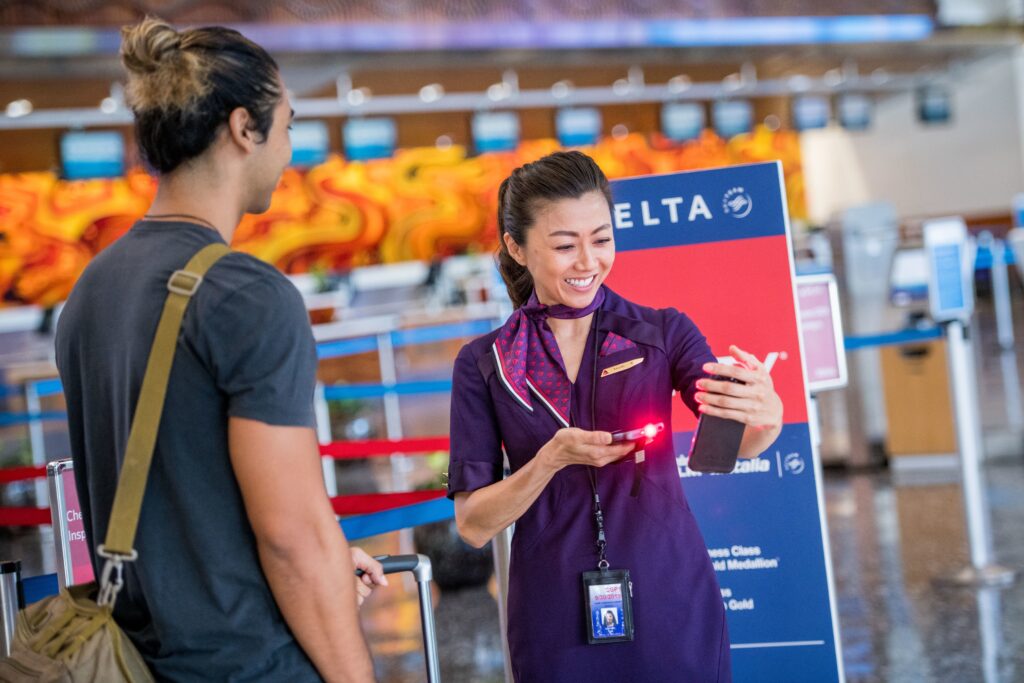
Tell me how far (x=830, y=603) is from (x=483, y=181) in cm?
1723

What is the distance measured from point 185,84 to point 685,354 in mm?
864

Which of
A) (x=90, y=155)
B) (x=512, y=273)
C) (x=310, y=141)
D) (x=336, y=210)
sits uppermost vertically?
(x=310, y=141)

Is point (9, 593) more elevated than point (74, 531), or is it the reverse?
point (74, 531)

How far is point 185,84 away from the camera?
1.36m

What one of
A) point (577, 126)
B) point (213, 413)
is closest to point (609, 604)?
point (213, 413)

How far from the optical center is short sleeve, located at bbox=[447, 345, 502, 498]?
5.90 ft

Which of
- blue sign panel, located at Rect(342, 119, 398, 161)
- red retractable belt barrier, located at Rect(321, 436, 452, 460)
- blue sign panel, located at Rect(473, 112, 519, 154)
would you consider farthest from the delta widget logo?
blue sign panel, located at Rect(473, 112, 519, 154)

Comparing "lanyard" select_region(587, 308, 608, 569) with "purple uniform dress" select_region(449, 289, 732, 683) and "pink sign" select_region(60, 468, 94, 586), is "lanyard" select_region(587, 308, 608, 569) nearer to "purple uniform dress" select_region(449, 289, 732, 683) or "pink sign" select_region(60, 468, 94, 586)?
"purple uniform dress" select_region(449, 289, 732, 683)

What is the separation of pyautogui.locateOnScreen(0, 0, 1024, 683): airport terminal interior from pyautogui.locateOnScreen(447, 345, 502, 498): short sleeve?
420mm

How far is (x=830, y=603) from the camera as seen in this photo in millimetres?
2949

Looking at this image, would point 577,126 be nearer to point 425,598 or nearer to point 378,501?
point 378,501

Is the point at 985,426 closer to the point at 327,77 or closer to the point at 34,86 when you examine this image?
the point at 327,77

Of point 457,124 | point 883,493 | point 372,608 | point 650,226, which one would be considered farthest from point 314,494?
point 457,124

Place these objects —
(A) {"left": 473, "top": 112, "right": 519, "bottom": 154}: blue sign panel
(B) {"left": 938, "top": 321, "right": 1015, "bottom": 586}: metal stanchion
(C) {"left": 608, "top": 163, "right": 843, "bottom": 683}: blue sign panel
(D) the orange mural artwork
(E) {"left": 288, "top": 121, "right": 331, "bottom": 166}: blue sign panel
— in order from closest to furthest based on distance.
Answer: (C) {"left": 608, "top": 163, "right": 843, "bottom": 683}: blue sign panel → (B) {"left": 938, "top": 321, "right": 1015, "bottom": 586}: metal stanchion → (E) {"left": 288, "top": 121, "right": 331, "bottom": 166}: blue sign panel → (D) the orange mural artwork → (A) {"left": 473, "top": 112, "right": 519, "bottom": 154}: blue sign panel
